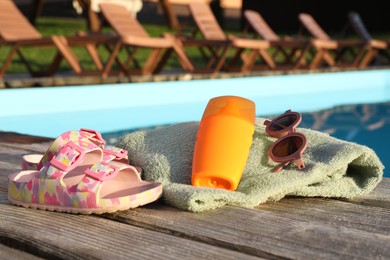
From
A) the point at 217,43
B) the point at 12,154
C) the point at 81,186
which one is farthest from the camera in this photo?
the point at 217,43

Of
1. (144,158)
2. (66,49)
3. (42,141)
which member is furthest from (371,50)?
(144,158)

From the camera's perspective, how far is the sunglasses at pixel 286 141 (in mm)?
1752

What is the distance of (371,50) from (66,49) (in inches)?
228

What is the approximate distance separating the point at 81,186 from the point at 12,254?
271mm

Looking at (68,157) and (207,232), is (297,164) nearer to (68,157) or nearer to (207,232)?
(207,232)

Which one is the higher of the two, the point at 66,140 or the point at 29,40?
the point at 29,40

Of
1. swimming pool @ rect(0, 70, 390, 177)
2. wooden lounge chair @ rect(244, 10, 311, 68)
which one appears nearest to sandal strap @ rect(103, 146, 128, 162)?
swimming pool @ rect(0, 70, 390, 177)

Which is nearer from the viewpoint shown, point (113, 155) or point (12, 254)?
point (12, 254)

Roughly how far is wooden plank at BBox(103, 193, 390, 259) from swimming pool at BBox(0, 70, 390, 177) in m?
3.71

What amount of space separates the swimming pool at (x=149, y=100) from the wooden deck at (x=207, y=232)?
3.71 metres

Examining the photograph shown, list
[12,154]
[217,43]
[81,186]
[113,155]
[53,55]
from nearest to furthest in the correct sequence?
[81,186] < [113,155] < [12,154] < [217,43] < [53,55]

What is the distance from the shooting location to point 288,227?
1.47 m

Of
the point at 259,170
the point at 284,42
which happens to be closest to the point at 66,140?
the point at 259,170

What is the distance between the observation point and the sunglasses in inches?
69.0
